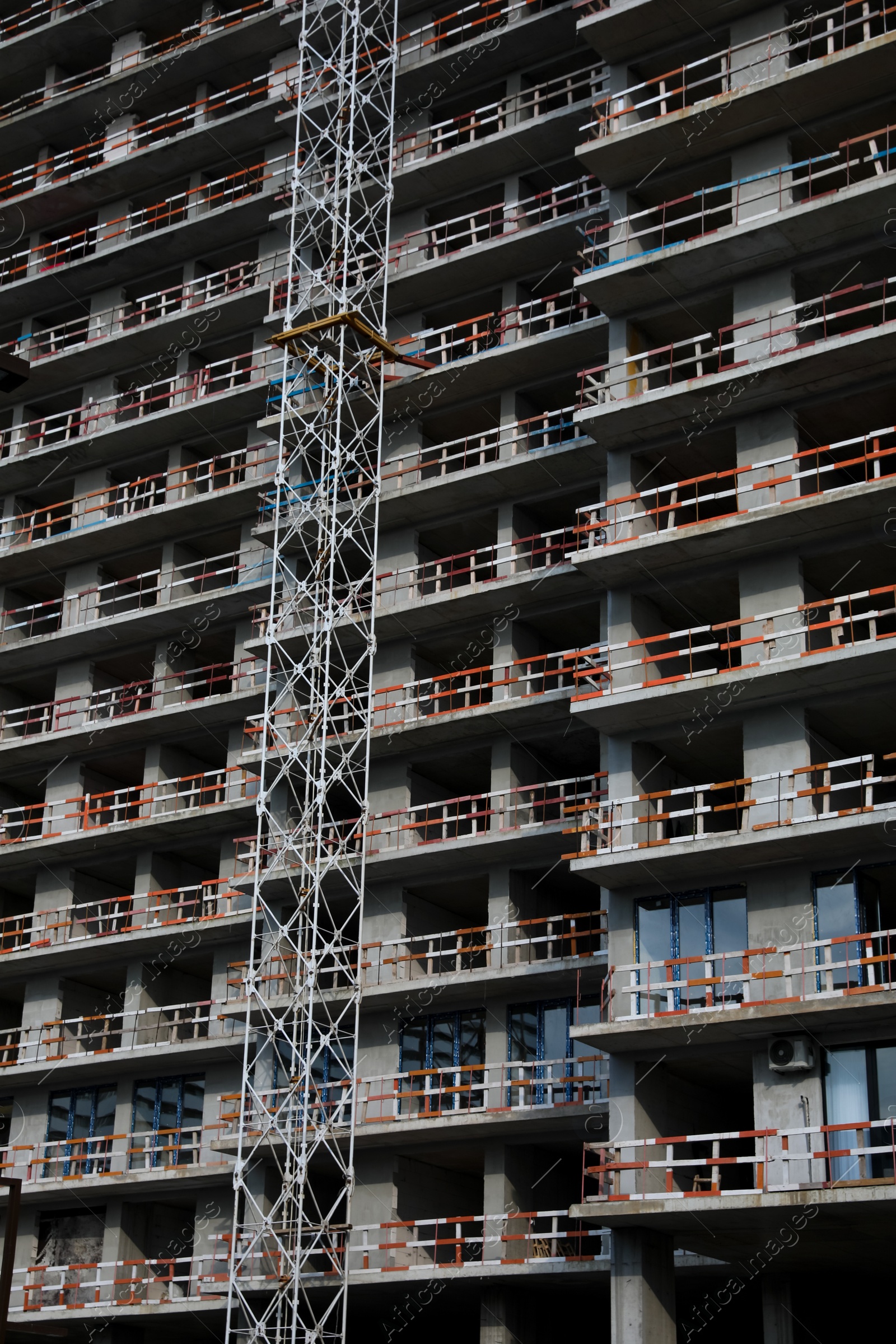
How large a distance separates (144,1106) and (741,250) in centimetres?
2764

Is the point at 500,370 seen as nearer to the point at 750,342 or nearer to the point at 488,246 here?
the point at 488,246

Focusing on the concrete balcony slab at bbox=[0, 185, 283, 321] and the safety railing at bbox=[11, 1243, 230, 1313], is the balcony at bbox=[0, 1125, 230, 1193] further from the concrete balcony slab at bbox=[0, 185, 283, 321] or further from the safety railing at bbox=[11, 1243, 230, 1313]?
the concrete balcony slab at bbox=[0, 185, 283, 321]

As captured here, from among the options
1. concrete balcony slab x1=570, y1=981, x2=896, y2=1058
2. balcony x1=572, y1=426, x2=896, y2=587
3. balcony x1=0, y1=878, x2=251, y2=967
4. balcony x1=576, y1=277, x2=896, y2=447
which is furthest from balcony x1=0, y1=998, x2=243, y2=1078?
balcony x1=576, y1=277, x2=896, y2=447

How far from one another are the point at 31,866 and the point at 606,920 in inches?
865

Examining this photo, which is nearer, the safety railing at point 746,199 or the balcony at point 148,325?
the safety railing at point 746,199

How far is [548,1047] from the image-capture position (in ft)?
131

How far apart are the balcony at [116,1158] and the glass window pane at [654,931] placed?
13636mm

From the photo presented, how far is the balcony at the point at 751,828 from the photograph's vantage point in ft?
105

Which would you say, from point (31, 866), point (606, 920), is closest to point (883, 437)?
point (606, 920)

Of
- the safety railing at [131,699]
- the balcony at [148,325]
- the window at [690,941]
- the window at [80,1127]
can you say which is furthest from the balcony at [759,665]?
the window at [80,1127]

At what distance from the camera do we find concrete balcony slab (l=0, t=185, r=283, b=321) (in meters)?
53.1

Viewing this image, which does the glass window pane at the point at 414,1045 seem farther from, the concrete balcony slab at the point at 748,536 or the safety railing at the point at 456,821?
the concrete balcony slab at the point at 748,536

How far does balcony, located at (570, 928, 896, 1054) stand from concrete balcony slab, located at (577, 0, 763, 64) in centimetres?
2174

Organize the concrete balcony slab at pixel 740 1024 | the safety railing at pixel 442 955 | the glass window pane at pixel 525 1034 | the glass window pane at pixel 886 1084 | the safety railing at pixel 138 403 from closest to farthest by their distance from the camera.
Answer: the concrete balcony slab at pixel 740 1024 → the glass window pane at pixel 886 1084 → the safety railing at pixel 442 955 → the glass window pane at pixel 525 1034 → the safety railing at pixel 138 403
